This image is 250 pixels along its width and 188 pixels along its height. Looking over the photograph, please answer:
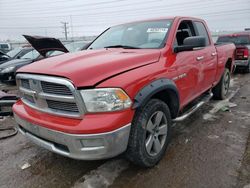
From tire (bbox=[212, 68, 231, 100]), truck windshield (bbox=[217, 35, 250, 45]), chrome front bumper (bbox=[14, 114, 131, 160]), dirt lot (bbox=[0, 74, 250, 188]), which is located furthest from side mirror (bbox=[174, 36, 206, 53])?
truck windshield (bbox=[217, 35, 250, 45])

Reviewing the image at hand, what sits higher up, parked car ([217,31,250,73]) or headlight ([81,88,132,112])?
headlight ([81,88,132,112])

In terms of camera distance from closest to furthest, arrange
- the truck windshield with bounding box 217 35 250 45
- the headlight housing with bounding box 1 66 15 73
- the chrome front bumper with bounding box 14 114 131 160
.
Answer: the chrome front bumper with bounding box 14 114 131 160, the headlight housing with bounding box 1 66 15 73, the truck windshield with bounding box 217 35 250 45

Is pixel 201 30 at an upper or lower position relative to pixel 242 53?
upper

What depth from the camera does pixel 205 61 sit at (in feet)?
13.8

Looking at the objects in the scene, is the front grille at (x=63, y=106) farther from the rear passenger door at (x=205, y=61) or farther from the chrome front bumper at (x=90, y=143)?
the rear passenger door at (x=205, y=61)

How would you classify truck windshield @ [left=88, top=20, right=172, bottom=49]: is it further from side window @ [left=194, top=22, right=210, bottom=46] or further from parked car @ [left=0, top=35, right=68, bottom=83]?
parked car @ [left=0, top=35, right=68, bottom=83]

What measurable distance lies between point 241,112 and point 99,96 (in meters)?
3.78

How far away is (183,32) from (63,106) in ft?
8.15

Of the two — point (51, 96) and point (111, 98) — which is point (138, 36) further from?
point (51, 96)

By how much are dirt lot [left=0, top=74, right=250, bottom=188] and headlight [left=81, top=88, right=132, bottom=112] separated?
95 cm

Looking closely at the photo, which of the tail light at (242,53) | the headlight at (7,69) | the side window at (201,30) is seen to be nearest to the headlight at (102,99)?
the side window at (201,30)

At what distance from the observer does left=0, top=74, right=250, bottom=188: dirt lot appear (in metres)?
2.67

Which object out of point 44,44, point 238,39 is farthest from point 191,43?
point 238,39

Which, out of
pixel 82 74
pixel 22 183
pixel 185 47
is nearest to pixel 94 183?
pixel 22 183
